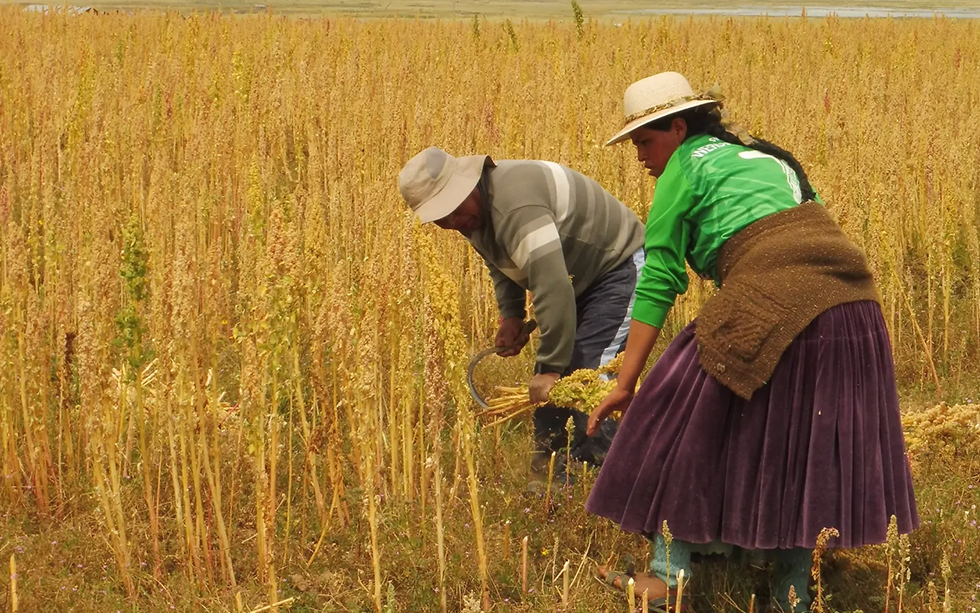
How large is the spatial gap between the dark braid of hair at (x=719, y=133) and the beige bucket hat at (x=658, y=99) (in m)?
0.04

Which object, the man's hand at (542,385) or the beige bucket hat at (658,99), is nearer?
the beige bucket hat at (658,99)

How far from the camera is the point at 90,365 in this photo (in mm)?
2523

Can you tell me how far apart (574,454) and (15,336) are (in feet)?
5.75

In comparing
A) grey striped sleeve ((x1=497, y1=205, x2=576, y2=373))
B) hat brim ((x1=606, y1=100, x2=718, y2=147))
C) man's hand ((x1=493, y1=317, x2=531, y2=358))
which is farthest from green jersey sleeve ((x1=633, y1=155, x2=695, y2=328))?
man's hand ((x1=493, y1=317, x2=531, y2=358))

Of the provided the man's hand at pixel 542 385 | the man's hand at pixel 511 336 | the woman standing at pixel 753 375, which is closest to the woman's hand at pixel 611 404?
the woman standing at pixel 753 375

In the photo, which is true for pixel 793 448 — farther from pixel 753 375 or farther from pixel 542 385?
pixel 542 385

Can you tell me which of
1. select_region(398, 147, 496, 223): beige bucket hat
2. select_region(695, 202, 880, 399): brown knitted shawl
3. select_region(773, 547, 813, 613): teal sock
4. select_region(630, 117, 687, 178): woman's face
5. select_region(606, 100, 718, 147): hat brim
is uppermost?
select_region(606, 100, 718, 147): hat brim

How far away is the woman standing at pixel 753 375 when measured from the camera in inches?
94.8

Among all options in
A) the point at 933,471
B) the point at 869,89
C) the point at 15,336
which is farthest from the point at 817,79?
the point at 15,336

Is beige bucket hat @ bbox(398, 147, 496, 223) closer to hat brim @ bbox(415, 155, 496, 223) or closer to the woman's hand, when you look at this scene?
hat brim @ bbox(415, 155, 496, 223)

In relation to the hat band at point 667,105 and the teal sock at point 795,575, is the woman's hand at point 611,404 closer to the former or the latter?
the teal sock at point 795,575

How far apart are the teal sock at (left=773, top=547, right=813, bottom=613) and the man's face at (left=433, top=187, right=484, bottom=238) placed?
3.93 ft

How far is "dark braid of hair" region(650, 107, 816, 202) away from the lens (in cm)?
257

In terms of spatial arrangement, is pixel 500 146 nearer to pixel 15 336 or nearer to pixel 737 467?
pixel 15 336
